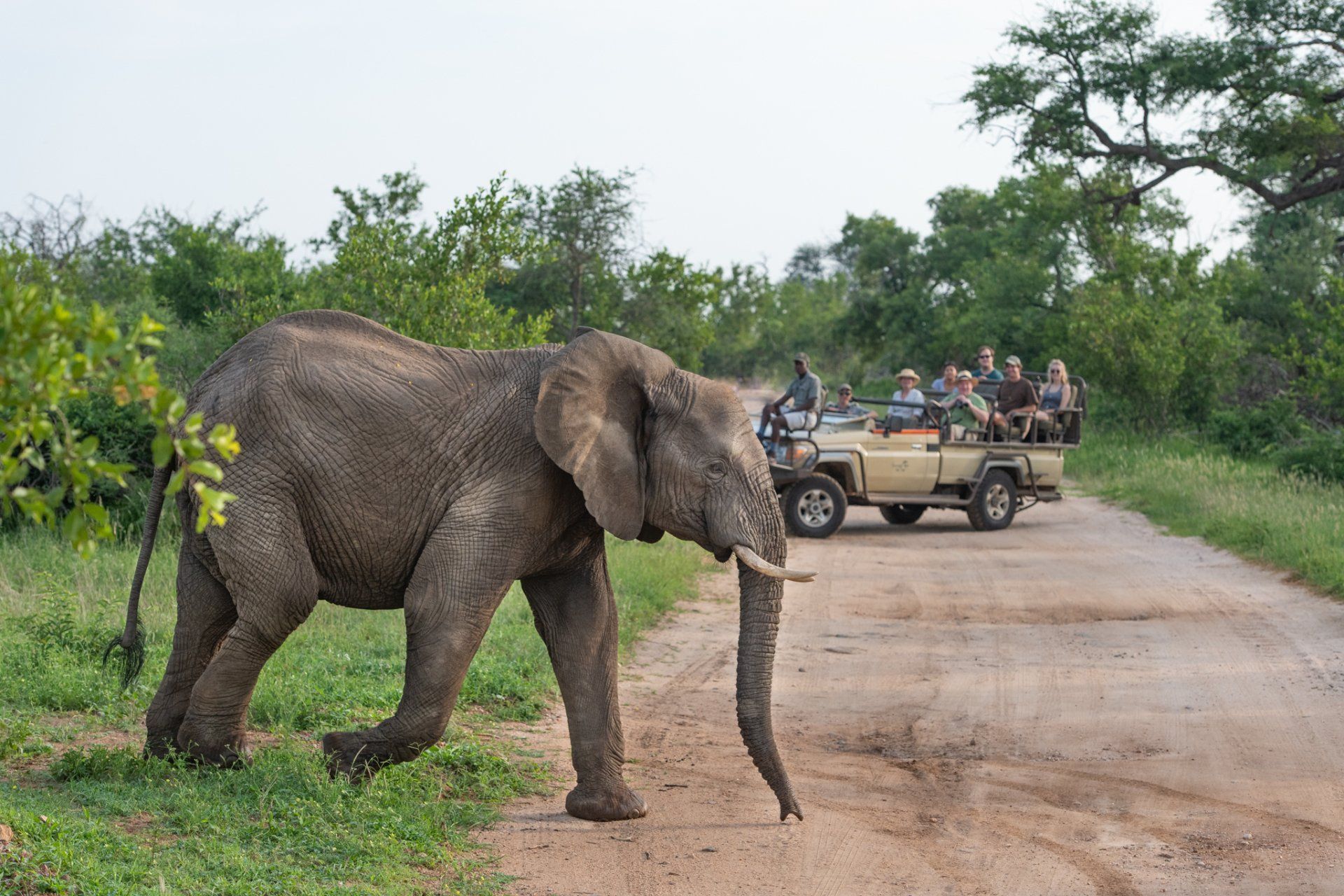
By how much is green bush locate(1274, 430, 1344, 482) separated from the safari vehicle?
15.6 feet

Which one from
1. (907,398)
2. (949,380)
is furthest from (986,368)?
(907,398)

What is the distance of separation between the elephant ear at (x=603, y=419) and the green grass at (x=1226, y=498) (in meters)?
8.39

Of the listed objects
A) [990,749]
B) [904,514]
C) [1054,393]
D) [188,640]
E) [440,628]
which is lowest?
[990,749]

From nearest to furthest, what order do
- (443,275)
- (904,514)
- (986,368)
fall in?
(443,275) < (904,514) < (986,368)

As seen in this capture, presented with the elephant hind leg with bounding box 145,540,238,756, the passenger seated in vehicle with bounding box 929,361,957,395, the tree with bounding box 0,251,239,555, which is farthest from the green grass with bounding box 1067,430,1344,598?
the tree with bounding box 0,251,239,555

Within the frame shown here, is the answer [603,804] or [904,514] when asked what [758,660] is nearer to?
[603,804]

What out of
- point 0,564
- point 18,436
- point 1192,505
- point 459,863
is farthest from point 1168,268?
point 18,436

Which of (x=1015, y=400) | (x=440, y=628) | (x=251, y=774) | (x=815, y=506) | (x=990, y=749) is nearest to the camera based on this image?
(x=440, y=628)

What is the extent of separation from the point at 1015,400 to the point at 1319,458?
20.7ft

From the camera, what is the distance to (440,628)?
18.7 ft

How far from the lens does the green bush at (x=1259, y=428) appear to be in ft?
82.3

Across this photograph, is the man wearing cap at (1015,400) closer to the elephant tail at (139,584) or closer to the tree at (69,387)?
the elephant tail at (139,584)

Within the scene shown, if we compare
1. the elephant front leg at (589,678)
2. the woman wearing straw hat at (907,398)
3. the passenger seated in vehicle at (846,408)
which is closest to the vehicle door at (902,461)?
the woman wearing straw hat at (907,398)

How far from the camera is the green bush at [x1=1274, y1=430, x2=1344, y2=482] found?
2077 centimetres
